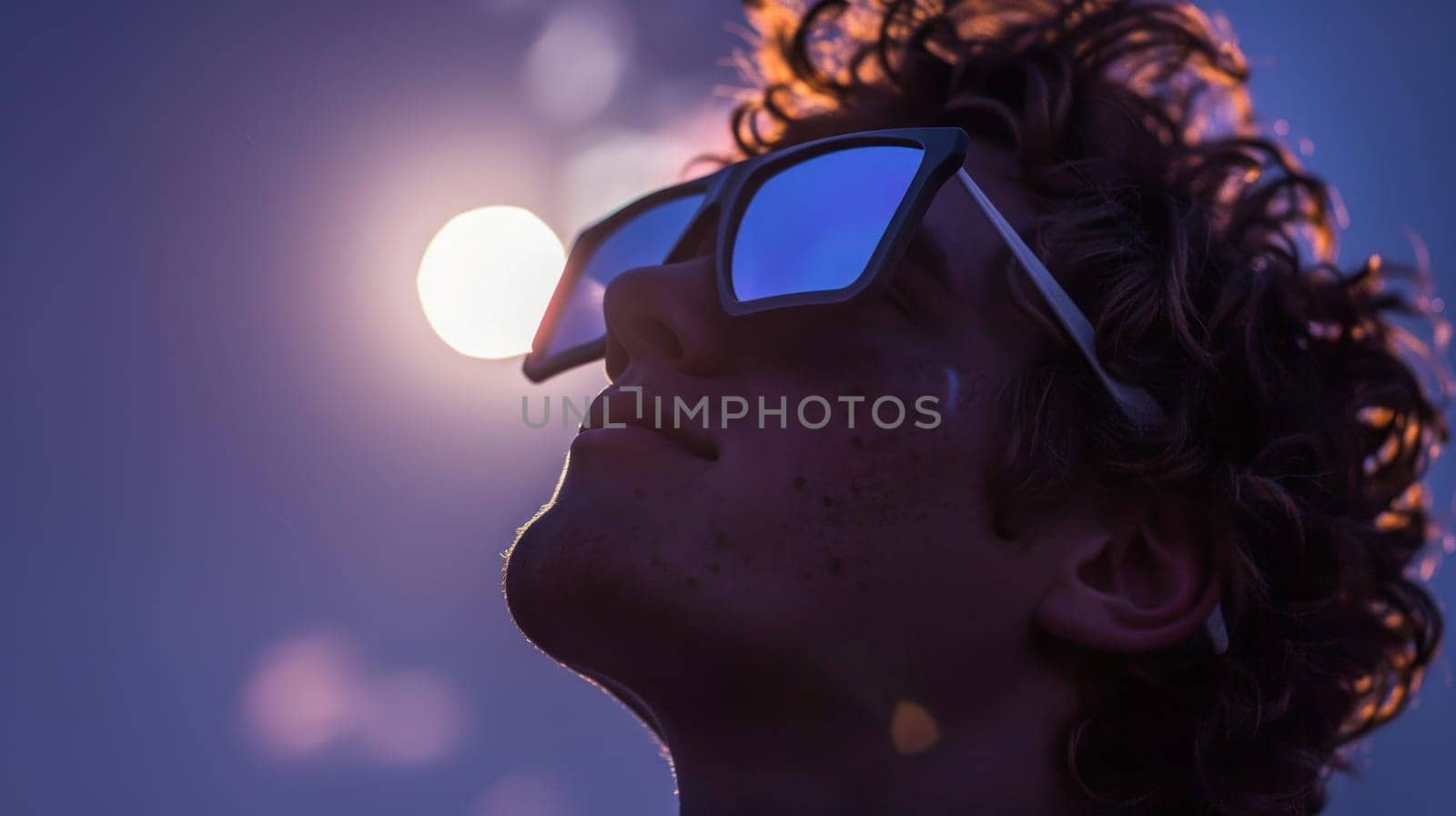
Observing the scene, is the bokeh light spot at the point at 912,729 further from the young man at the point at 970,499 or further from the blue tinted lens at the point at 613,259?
the blue tinted lens at the point at 613,259

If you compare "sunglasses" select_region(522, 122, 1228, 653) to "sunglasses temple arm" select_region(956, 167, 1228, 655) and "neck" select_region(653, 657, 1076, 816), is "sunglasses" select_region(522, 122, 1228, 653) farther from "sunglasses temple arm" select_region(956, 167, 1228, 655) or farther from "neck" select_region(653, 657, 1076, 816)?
"neck" select_region(653, 657, 1076, 816)

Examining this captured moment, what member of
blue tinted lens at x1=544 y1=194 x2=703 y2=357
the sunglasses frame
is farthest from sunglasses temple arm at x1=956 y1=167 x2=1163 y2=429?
blue tinted lens at x1=544 y1=194 x2=703 y2=357

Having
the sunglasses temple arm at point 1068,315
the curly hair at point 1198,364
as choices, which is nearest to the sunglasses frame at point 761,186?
the sunglasses temple arm at point 1068,315

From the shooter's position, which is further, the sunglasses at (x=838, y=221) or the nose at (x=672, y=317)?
the nose at (x=672, y=317)

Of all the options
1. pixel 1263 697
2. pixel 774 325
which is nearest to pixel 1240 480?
pixel 1263 697

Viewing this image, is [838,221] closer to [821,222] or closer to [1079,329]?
[821,222]

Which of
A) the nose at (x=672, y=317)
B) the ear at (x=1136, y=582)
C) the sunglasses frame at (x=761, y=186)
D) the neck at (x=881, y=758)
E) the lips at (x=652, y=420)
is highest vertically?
the sunglasses frame at (x=761, y=186)

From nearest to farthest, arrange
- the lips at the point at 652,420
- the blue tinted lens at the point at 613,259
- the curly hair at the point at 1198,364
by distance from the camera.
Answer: the lips at the point at 652,420
the curly hair at the point at 1198,364
the blue tinted lens at the point at 613,259

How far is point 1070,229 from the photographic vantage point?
2459 millimetres

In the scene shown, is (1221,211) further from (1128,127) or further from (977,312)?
(977,312)

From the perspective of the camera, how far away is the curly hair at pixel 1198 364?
232cm

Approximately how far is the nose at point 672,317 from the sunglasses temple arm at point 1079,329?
0.55 metres

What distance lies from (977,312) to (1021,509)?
41 cm

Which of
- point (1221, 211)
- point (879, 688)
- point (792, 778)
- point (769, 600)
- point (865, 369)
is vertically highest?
point (1221, 211)
